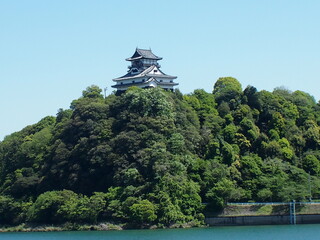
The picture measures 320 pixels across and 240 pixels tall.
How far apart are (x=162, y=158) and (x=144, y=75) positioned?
1783 centimetres

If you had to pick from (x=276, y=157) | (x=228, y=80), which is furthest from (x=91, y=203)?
(x=228, y=80)

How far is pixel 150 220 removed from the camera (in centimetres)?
5278

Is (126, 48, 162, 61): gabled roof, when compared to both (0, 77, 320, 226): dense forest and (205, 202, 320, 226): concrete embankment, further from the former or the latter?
(205, 202, 320, 226): concrete embankment

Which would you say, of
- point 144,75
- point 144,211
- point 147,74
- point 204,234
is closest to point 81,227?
point 144,211

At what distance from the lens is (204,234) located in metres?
47.5

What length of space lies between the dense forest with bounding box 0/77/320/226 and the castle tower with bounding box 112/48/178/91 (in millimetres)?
3805

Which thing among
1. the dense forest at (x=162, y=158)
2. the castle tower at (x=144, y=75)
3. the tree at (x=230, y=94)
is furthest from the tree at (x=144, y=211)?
the castle tower at (x=144, y=75)

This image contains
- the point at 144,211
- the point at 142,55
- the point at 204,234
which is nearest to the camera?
the point at 204,234

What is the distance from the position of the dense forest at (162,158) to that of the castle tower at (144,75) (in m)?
3.81

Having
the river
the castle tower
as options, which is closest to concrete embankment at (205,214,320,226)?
the river

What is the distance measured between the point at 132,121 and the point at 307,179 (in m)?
17.1

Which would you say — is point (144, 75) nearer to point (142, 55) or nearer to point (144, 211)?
point (142, 55)

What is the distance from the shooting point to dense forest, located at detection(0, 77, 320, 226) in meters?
54.9

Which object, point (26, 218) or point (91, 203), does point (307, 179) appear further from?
point (26, 218)
